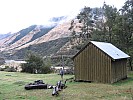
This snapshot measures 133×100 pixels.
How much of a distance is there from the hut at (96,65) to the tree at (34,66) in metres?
21.4

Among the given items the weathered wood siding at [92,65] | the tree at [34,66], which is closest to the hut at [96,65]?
the weathered wood siding at [92,65]

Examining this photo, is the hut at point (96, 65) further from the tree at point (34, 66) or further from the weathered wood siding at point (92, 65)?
the tree at point (34, 66)

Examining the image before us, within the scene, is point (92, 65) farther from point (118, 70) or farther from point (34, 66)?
point (34, 66)

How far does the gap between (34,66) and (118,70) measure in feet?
75.7

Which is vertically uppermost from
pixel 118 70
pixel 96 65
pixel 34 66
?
pixel 34 66

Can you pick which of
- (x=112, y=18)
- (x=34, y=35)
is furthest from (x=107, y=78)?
(x=34, y=35)

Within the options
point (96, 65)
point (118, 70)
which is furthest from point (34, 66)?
point (96, 65)

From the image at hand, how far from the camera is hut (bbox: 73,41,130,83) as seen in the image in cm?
2566

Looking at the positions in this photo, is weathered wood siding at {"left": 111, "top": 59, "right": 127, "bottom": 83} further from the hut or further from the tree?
the tree

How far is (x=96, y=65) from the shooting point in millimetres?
26266

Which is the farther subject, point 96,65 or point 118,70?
point 118,70

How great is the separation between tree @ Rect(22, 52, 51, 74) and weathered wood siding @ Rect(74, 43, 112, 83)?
21.4 metres

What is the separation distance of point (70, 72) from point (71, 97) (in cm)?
2124

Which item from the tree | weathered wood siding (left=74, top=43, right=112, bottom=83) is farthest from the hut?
the tree
